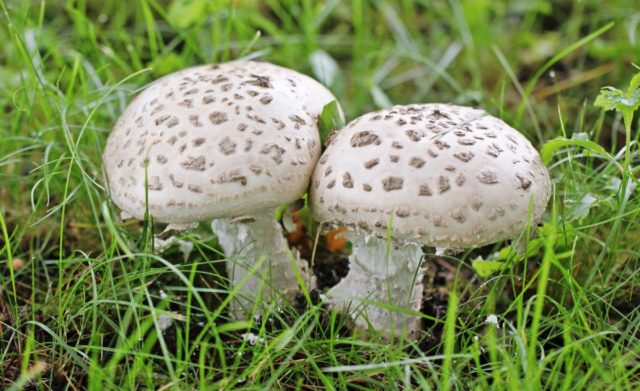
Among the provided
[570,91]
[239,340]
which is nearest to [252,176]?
[239,340]

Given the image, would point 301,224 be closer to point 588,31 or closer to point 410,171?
point 410,171

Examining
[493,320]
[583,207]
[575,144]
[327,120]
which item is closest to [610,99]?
[575,144]

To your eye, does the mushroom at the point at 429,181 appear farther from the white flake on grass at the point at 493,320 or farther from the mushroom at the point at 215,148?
the white flake on grass at the point at 493,320

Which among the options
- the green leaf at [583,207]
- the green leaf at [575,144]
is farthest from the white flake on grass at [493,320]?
the green leaf at [575,144]

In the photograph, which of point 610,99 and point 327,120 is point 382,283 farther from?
point 610,99

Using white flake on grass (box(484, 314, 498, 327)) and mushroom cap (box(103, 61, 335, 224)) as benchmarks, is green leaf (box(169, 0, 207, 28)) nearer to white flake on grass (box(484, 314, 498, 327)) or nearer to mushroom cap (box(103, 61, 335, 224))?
mushroom cap (box(103, 61, 335, 224))

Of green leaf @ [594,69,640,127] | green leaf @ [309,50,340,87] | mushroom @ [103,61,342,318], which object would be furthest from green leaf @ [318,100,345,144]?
green leaf @ [309,50,340,87]
